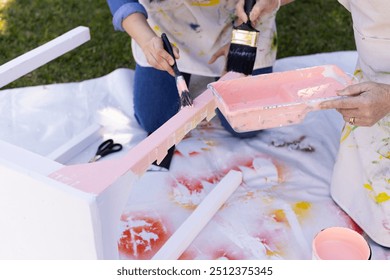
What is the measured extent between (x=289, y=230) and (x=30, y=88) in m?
0.98

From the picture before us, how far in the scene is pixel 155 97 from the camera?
5.33 ft

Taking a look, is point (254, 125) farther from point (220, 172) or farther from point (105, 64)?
point (105, 64)

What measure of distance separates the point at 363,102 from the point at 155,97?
29.2 inches

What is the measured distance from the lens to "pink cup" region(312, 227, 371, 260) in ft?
4.02

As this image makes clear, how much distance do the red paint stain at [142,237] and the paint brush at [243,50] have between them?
1.44ft

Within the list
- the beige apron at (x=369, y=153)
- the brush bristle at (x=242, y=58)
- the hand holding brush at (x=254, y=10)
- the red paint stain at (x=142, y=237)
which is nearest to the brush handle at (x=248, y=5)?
the hand holding brush at (x=254, y=10)

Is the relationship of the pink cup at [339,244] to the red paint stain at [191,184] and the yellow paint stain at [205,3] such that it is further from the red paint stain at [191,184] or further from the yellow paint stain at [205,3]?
the yellow paint stain at [205,3]

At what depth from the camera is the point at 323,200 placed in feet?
4.71

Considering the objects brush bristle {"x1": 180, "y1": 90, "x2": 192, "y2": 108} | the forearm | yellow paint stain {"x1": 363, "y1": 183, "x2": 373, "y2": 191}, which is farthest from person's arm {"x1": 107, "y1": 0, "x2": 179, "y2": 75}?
yellow paint stain {"x1": 363, "y1": 183, "x2": 373, "y2": 191}

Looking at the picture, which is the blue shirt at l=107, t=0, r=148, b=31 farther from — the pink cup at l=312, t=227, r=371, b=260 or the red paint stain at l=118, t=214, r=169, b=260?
the pink cup at l=312, t=227, r=371, b=260

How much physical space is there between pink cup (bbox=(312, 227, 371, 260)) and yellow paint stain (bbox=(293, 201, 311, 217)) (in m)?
0.15

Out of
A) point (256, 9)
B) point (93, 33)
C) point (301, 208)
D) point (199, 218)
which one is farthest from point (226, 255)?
point (93, 33)

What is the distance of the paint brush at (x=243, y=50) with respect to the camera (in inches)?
47.6

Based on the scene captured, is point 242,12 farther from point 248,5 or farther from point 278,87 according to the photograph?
point 278,87
